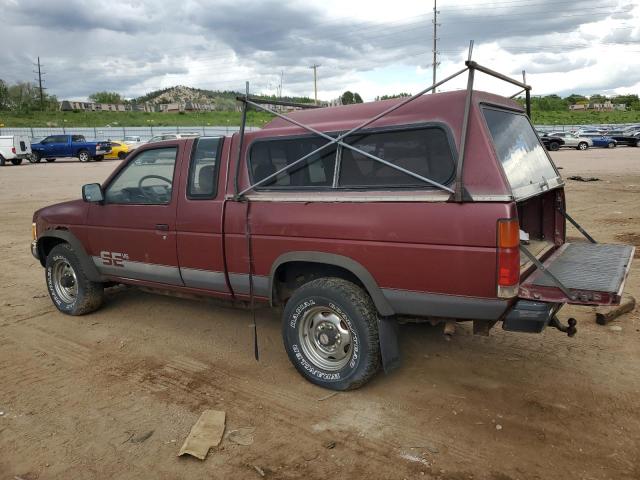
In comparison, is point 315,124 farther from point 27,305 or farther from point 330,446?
point 27,305

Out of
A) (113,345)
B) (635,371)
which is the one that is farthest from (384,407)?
(113,345)

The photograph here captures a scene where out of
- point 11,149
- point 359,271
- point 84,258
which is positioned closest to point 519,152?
point 359,271

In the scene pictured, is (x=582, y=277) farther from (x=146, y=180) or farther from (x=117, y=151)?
(x=117, y=151)

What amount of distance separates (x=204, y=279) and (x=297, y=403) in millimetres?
1391

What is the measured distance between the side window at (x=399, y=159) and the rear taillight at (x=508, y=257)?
19.4 inches

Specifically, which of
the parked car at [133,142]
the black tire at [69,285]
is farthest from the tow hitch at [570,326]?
the parked car at [133,142]

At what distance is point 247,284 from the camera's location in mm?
4180

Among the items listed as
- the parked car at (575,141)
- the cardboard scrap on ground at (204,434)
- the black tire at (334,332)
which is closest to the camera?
the cardboard scrap on ground at (204,434)

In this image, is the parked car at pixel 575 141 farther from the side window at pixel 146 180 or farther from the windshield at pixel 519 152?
the side window at pixel 146 180

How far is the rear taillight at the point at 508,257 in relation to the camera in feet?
9.80

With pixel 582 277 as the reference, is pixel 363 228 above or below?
above

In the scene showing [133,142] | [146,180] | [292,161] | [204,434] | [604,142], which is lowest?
→ [204,434]

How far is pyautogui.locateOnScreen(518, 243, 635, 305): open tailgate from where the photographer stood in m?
3.13

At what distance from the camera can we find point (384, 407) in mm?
3570
